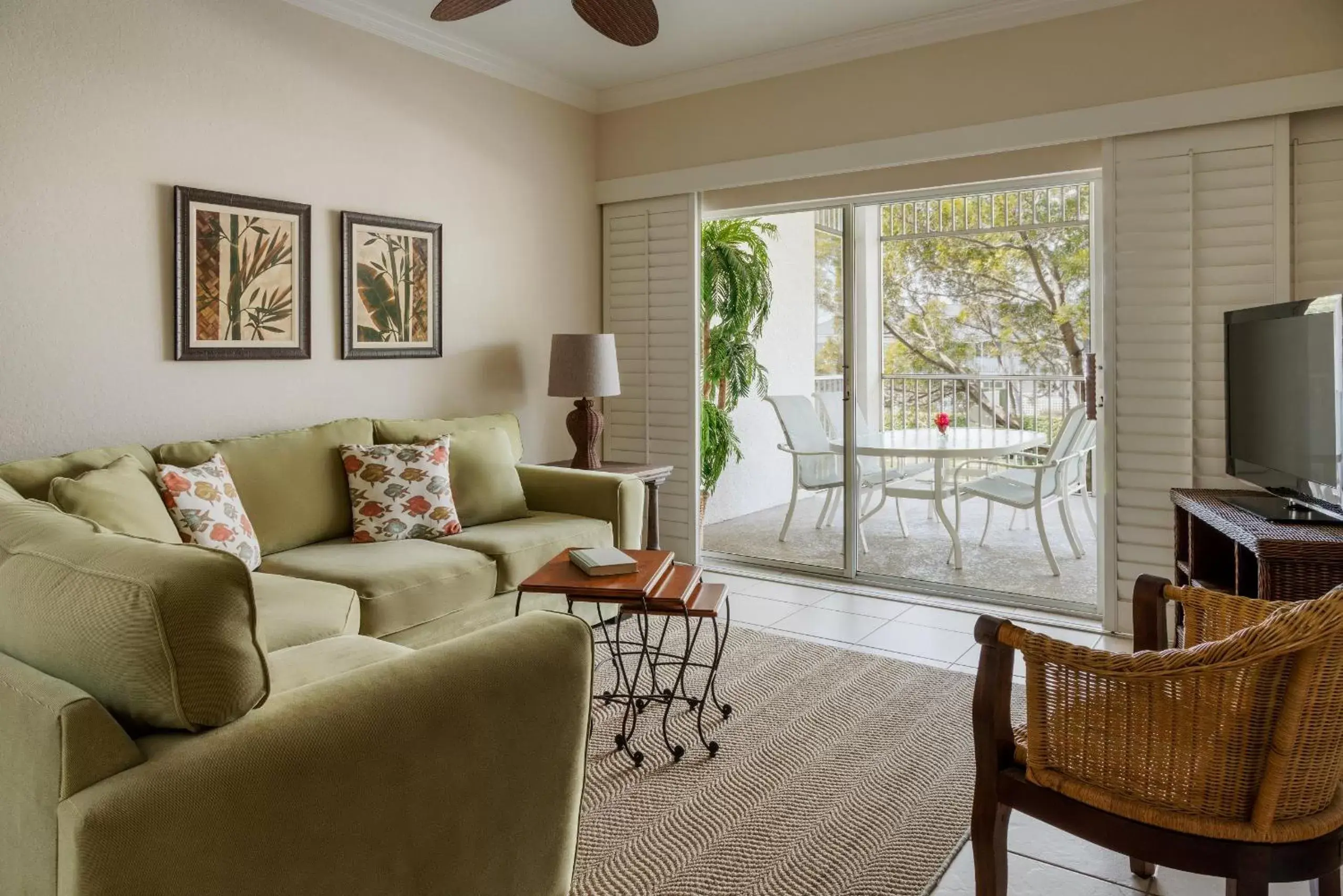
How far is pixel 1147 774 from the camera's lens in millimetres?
1500

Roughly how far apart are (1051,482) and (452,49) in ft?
12.3

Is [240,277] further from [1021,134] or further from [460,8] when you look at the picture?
[1021,134]

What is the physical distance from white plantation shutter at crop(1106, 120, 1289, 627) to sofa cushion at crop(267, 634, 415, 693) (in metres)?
2.99

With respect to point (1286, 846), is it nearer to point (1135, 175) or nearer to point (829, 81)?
point (1135, 175)

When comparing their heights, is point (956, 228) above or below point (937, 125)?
below

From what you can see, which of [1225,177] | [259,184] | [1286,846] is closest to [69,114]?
[259,184]

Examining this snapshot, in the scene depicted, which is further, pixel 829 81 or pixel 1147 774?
pixel 829 81

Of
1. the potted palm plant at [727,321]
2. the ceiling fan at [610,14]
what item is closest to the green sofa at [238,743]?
the ceiling fan at [610,14]

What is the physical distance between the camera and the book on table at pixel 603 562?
2.76 meters

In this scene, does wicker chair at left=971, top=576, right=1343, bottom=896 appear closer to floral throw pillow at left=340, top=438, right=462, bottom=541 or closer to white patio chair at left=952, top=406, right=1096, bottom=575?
floral throw pillow at left=340, top=438, right=462, bottom=541

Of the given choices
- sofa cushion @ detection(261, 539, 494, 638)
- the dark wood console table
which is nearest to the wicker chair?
the dark wood console table

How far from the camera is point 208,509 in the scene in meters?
2.95

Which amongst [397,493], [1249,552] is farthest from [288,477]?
[1249,552]

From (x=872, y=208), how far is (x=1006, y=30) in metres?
1.20
